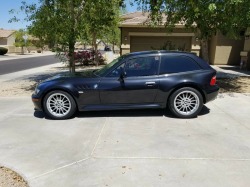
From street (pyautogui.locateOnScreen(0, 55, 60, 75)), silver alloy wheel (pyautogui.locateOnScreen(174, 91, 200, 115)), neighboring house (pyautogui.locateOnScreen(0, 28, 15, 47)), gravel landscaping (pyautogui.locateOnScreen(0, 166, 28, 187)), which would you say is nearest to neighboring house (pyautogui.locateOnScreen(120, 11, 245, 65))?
street (pyautogui.locateOnScreen(0, 55, 60, 75))

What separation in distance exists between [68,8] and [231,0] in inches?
225

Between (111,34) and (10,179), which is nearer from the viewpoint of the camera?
(10,179)

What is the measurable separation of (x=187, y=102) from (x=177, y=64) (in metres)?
0.94

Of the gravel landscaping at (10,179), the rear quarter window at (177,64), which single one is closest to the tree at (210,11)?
the rear quarter window at (177,64)

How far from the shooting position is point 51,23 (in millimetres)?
7863

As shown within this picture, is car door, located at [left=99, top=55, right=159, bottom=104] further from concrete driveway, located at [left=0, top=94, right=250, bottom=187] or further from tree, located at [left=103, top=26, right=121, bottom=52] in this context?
tree, located at [left=103, top=26, right=121, bottom=52]

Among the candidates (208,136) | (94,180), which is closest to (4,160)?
(94,180)

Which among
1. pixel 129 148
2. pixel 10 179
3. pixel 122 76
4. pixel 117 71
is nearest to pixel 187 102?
pixel 122 76

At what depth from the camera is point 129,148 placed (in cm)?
392

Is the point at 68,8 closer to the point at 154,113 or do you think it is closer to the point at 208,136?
the point at 154,113

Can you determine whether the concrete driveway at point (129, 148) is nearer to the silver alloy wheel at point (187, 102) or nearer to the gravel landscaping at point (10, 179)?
the gravel landscaping at point (10, 179)

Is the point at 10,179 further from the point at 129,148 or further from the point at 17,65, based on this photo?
the point at 17,65

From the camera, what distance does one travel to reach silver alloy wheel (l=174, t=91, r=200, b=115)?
539 cm

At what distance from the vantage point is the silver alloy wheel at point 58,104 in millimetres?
5352
